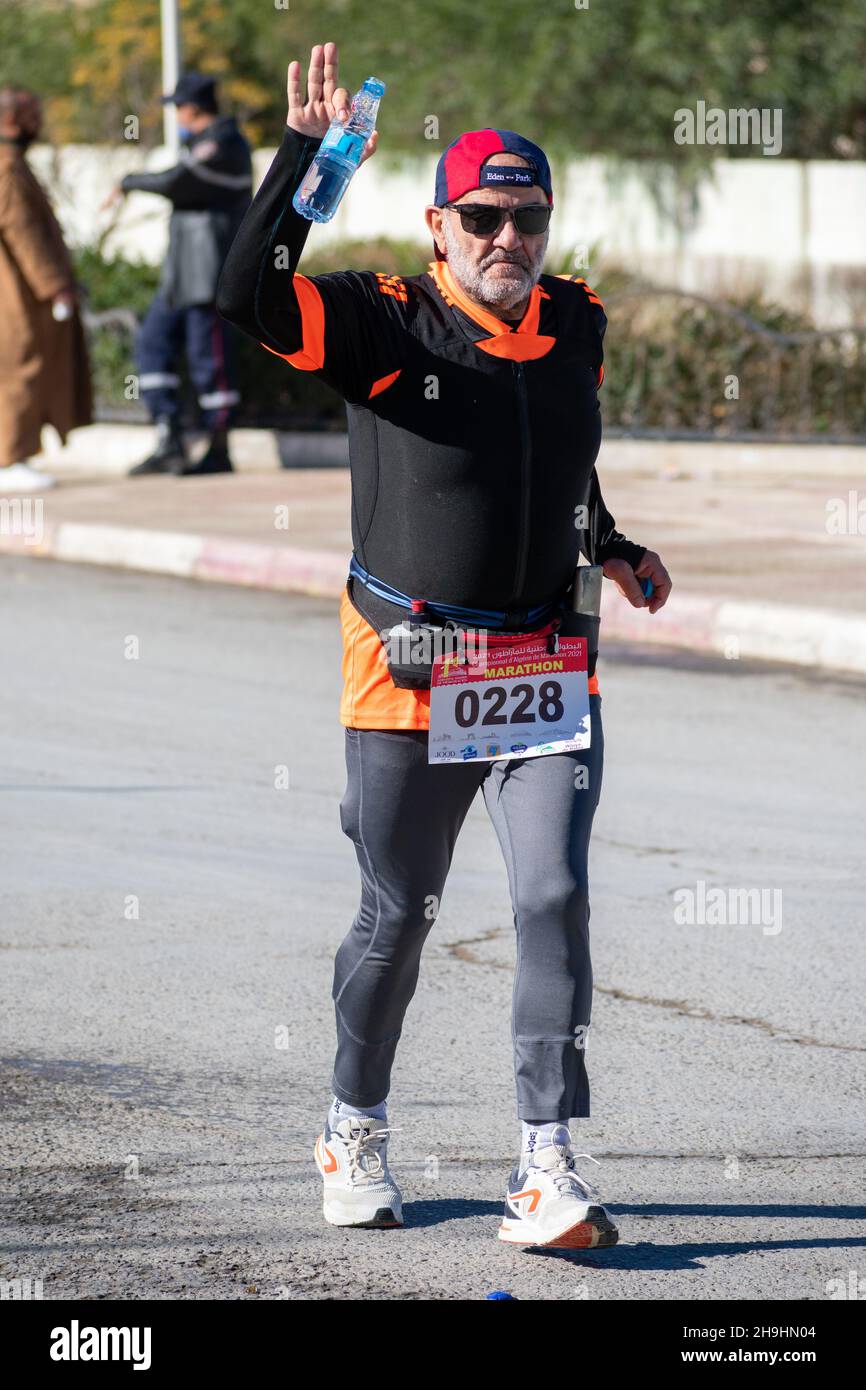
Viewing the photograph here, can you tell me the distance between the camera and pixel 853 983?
Result: 5.95 metres

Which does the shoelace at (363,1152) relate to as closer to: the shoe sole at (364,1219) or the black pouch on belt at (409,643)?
the shoe sole at (364,1219)

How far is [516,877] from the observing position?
4328 mm

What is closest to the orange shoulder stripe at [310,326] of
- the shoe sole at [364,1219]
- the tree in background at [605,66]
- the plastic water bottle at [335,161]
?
the plastic water bottle at [335,161]

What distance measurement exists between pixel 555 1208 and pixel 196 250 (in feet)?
39.7

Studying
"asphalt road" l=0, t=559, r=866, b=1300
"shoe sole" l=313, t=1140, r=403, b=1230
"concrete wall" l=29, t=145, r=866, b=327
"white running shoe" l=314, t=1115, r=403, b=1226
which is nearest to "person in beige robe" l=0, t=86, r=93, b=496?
"asphalt road" l=0, t=559, r=866, b=1300

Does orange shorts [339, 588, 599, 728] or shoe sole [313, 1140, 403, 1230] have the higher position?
orange shorts [339, 588, 599, 728]

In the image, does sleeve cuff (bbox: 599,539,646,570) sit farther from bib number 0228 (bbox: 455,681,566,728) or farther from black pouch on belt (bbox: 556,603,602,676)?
bib number 0228 (bbox: 455,681,566,728)

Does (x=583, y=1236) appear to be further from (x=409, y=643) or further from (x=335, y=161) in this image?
(x=335, y=161)

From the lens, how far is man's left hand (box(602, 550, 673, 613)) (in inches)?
183

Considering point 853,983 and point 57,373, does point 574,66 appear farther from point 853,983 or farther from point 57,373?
point 853,983

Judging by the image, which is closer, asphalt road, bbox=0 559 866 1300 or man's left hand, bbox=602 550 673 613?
asphalt road, bbox=0 559 866 1300

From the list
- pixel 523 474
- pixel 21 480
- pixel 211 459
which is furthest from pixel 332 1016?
pixel 211 459

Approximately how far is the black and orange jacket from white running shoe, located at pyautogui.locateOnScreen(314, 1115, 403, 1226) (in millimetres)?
829

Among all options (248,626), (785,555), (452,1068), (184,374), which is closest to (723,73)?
(184,374)
